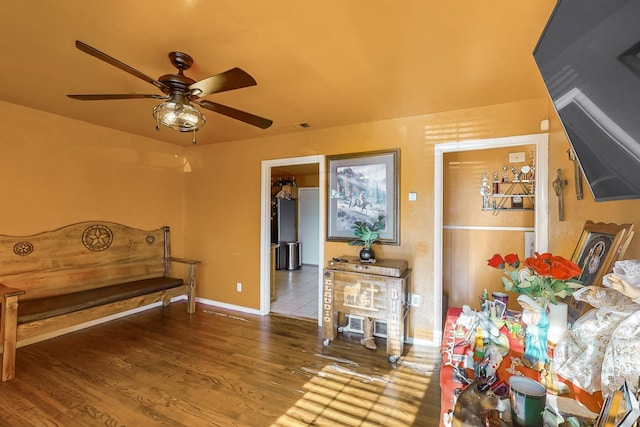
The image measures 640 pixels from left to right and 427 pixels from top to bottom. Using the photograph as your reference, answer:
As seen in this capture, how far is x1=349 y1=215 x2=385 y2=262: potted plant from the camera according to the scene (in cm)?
293

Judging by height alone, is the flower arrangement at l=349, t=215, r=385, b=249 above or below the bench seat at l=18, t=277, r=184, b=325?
above

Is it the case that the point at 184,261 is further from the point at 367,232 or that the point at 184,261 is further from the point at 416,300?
the point at 416,300

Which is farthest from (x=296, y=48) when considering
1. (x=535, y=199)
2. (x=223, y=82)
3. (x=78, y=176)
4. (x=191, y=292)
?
(x=191, y=292)

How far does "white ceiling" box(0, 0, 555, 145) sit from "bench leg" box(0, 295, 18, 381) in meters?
1.79

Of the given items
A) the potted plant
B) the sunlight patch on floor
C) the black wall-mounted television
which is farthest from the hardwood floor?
the black wall-mounted television

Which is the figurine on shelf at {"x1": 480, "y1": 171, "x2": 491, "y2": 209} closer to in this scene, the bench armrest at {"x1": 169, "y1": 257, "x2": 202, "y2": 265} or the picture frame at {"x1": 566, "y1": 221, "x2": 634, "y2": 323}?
the picture frame at {"x1": 566, "y1": 221, "x2": 634, "y2": 323}

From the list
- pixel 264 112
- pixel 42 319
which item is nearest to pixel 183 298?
pixel 42 319

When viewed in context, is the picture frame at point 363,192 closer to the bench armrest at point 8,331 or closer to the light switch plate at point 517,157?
the light switch plate at point 517,157

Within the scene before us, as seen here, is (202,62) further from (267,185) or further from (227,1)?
(267,185)

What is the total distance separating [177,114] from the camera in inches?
71.7

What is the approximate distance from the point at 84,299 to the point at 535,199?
4351mm

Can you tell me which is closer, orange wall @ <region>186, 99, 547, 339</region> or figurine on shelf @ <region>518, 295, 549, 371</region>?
figurine on shelf @ <region>518, 295, 549, 371</region>

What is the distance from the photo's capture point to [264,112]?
2.87m

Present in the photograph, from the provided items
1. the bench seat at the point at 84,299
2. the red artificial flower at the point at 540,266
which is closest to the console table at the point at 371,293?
the red artificial flower at the point at 540,266
